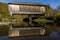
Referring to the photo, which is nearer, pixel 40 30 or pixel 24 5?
pixel 40 30

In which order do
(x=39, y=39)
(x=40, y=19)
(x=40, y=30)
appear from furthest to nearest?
(x=40, y=19) → (x=40, y=30) → (x=39, y=39)

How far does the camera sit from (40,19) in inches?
1657

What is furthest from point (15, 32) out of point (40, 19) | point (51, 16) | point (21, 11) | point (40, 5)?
point (51, 16)

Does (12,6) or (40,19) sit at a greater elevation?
(12,6)

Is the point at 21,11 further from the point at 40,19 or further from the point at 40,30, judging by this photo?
the point at 40,30

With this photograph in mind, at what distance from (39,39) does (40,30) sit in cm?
229

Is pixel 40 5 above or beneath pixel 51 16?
above

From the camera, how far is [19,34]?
623 inches

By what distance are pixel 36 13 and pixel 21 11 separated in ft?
10.3

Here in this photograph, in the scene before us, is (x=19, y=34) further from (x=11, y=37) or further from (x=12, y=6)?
(x=12, y=6)

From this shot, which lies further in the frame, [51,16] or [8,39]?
[51,16]

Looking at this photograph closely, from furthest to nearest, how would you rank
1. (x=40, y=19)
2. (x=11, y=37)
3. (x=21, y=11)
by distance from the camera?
(x=40, y=19) → (x=21, y=11) → (x=11, y=37)

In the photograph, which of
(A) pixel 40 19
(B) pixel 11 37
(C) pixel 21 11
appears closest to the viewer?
(B) pixel 11 37

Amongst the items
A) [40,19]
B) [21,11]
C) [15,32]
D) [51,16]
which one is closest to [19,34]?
[15,32]
